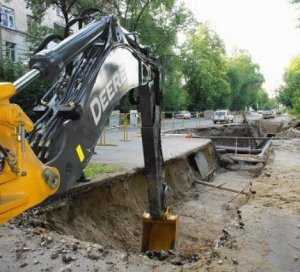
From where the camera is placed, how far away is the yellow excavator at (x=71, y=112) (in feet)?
8.70

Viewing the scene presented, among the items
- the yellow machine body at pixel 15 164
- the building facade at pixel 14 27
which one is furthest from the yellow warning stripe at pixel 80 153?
the building facade at pixel 14 27

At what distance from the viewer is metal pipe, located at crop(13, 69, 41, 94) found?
273 cm

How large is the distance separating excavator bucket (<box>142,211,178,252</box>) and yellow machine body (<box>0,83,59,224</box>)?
2974mm

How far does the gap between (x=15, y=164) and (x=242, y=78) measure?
83.1m

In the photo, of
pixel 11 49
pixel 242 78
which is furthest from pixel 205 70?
pixel 11 49

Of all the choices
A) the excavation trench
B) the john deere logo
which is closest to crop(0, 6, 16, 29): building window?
the excavation trench

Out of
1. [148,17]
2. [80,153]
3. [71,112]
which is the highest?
[148,17]

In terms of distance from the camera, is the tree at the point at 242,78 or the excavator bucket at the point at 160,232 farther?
the tree at the point at 242,78

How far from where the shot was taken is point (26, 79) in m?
2.79

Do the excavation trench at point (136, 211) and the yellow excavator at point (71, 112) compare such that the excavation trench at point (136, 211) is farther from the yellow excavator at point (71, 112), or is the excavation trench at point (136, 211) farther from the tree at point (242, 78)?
the tree at point (242, 78)

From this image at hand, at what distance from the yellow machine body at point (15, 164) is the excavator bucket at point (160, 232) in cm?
297

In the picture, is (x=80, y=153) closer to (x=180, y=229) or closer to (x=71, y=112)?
(x=71, y=112)

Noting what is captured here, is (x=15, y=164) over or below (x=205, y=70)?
below

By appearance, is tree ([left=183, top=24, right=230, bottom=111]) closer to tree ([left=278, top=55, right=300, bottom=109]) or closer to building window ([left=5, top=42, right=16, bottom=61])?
tree ([left=278, top=55, right=300, bottom=109])
